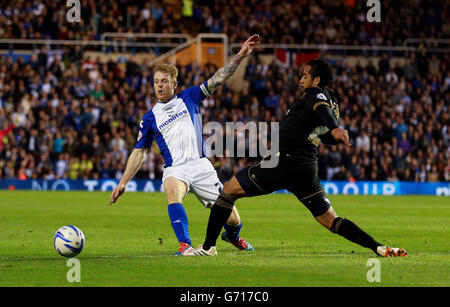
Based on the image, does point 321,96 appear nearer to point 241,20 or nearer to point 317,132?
point 317,132

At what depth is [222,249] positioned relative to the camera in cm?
1075

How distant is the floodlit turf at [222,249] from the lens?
7.89m

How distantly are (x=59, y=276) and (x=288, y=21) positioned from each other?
28169 millimetres

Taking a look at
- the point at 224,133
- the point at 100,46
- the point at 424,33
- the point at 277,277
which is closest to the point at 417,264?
the point at 277,277

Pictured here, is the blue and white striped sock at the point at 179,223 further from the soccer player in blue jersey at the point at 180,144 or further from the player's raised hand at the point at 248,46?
the player's raised hand at the point at 248,46

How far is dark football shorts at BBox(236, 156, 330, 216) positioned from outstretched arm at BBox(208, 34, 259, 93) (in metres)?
1.37

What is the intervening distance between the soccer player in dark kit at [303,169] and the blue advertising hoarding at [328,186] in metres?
19.2

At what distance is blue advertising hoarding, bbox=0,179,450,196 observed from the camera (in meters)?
28.5

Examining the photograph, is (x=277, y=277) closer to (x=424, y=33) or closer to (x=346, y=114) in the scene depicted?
(x=346, y=114)

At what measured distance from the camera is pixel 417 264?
890cm

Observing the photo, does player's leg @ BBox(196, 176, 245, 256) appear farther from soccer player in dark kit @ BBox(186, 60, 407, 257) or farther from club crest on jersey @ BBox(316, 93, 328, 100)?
club crest on jersey @ BBox(316, 93, 328, 100)

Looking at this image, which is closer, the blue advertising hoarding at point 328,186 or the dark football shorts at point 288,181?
the dark football shorts at point 288,181

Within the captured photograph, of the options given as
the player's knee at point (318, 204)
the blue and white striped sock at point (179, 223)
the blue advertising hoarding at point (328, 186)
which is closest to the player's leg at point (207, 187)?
the blue and white striped sock at point (179, 223)

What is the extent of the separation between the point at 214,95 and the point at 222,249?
20.4m
